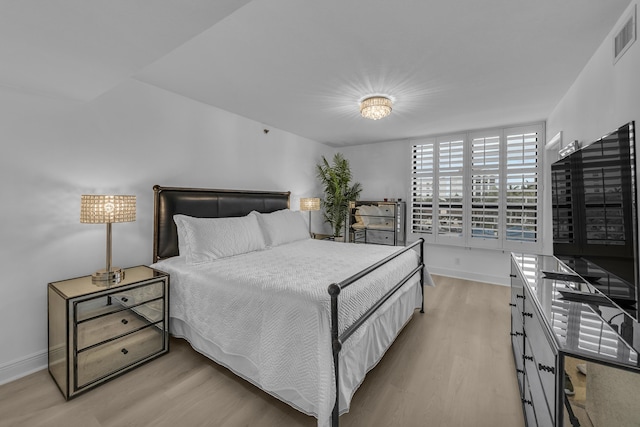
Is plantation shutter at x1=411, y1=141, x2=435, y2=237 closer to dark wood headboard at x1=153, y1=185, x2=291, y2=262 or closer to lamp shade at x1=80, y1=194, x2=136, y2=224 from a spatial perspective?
dark wood headboard at x1=153, y1=185, x2=291, y2=262

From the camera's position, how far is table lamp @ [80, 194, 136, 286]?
6.93 feet

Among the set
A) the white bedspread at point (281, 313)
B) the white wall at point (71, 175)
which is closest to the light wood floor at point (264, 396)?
the white bedspread at point (281, 313)

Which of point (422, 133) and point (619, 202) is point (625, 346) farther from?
point (422, 133)

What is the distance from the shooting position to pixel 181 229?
9.05 feet

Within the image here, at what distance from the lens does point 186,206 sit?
3.04m

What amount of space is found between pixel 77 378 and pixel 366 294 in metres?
2.05

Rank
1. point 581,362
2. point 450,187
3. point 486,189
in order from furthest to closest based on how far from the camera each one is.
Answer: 1. point 450,187
2. point 486,189
3. point 581,362

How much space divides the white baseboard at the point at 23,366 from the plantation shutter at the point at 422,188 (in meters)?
5.01

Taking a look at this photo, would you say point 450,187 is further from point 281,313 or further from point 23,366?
point 23,366

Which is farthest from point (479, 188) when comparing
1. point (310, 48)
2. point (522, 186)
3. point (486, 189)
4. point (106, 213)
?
point (106, 213)

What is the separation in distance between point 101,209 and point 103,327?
87 centimetres

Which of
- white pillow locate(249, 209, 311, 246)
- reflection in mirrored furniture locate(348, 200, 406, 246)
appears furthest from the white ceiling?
reflection in mirrored furniture locate(348, 200, 406, 246)

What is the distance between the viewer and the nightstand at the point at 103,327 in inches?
73.7

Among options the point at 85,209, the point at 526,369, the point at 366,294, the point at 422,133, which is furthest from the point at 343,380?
the point at 422,133
